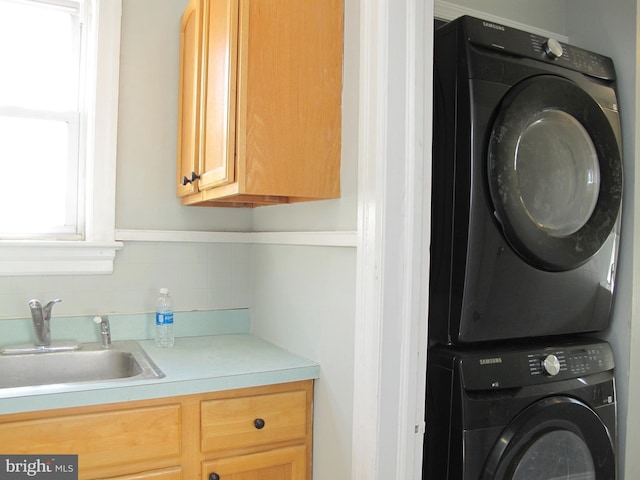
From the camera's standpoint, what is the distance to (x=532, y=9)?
85.6 inches

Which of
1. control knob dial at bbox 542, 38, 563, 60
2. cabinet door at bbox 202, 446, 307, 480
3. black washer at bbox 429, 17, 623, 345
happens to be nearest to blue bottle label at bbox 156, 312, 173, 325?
cabinet door at bbox 202, 446, 307, 480

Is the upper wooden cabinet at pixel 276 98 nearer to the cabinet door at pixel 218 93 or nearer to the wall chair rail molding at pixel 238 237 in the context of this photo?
the cabinet door at pixel 218 93

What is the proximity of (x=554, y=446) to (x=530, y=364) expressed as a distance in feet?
0.85

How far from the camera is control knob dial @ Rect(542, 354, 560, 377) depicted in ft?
5.21

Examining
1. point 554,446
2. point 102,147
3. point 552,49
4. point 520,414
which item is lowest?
point 554,446

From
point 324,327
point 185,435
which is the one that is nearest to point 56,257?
point 185,435

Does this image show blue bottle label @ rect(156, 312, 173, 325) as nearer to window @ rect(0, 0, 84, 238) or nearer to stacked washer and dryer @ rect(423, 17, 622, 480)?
window @ rect(0, 0, 84, 238)

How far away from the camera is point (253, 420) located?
65.4 inches

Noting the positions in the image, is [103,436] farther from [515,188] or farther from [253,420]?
[515,188]

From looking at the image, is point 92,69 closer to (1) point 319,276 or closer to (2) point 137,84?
(2) point 137,84

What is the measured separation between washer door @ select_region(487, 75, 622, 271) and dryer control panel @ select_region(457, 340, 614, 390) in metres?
0.26

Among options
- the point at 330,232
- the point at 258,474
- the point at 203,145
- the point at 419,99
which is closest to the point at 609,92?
the point at 419,99

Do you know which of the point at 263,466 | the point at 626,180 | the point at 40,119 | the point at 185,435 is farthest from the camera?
the point at 40,119

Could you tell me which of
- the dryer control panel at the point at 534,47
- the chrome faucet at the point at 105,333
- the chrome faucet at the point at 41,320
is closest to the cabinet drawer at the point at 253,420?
the chrome faucet at the point at 105,333
